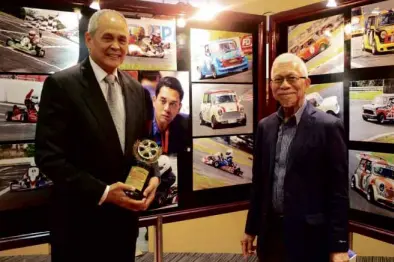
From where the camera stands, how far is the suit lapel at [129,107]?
176 cm

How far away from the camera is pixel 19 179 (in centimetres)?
197

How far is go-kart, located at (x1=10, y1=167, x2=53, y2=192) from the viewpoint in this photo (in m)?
1.97

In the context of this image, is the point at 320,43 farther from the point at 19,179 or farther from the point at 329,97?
the point at 19,179

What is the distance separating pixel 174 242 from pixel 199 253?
0.27 meters

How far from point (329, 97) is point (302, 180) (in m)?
0.79

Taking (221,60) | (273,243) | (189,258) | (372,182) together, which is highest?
(221,60)

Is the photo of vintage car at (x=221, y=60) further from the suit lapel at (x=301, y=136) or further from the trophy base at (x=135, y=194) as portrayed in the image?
the trophy base at (x=135, y=194)

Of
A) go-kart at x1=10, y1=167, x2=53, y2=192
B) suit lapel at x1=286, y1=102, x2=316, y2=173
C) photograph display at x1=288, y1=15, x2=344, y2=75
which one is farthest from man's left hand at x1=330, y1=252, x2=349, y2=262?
go-kart at x1=10, y1=167, x2=53, y2=192

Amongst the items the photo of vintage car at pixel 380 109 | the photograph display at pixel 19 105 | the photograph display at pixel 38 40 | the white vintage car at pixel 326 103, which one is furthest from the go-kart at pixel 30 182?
the photo of vintage car at pixel 380 109

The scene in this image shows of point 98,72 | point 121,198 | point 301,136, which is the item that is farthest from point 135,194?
point 301,136

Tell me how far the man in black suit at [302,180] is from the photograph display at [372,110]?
0.46 m

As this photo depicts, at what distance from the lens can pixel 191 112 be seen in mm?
2416

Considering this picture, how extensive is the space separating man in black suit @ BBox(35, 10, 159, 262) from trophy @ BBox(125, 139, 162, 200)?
0.03m

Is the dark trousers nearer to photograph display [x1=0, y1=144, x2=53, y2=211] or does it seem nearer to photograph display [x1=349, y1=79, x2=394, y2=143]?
photograph display [x1=349, y1=79, x2=394, y2=143]
